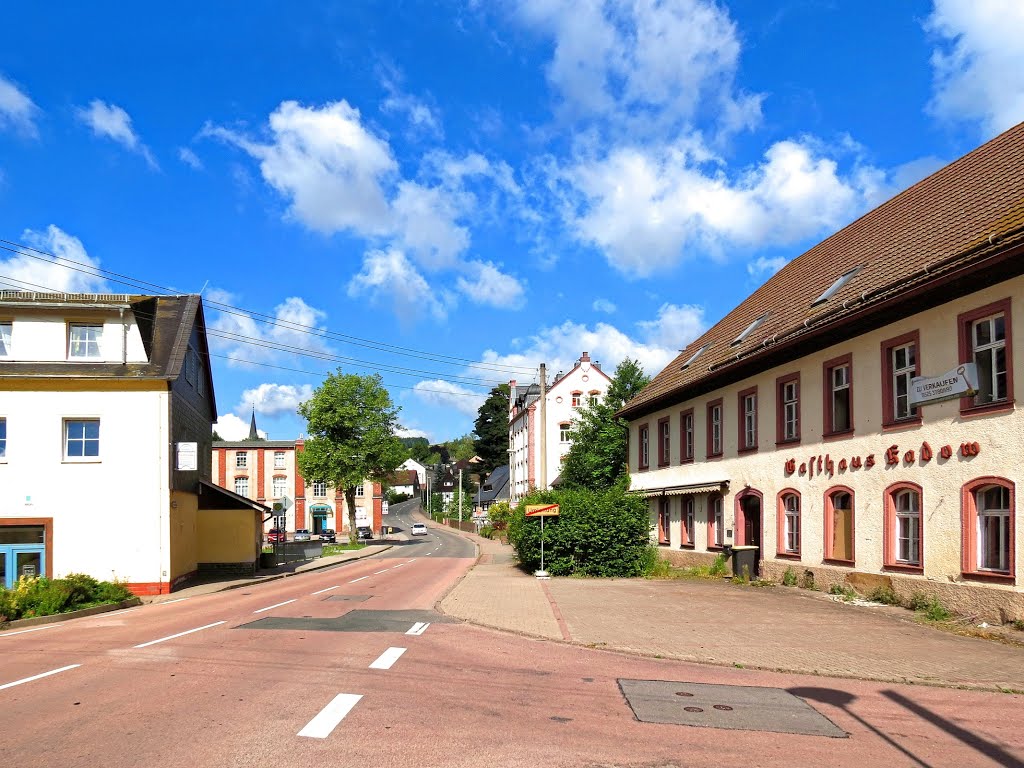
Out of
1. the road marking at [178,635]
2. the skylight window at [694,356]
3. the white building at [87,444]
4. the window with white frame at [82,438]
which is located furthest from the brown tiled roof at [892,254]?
the window with white frame at [82,438]

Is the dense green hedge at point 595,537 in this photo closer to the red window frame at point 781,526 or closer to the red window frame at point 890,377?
the red window frame at point 781,526

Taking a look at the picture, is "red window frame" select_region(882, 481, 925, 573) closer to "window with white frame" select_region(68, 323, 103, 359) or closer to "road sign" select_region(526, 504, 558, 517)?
"road sign" select_region(526, 504, 558, 517)

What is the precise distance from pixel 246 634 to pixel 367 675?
477 centimetres

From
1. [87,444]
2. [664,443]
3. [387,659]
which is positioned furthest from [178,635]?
[664,443]

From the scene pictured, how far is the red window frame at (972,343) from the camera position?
14172mm

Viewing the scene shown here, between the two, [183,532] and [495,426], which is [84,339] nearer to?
[183,532]

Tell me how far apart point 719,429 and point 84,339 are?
18.8m

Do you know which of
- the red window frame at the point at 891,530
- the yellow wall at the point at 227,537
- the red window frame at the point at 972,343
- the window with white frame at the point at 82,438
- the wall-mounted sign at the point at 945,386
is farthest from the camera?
the yellow wall at the point at 227,537

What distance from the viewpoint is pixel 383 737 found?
6.69 meters

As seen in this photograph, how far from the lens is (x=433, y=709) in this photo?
7797mm

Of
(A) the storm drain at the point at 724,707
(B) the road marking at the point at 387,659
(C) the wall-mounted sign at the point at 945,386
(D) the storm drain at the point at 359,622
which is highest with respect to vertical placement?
(C) the wall-mounted sign at the point at 945,386

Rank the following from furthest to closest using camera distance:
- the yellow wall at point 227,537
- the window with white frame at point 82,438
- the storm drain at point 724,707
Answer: the yellow wall at point 227,537
the window with white frame at point 82,438
the storm drain at point 724,707

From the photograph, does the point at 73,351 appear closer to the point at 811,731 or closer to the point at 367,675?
the point at 367,675

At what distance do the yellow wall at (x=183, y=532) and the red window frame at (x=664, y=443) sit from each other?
16.3 metres
